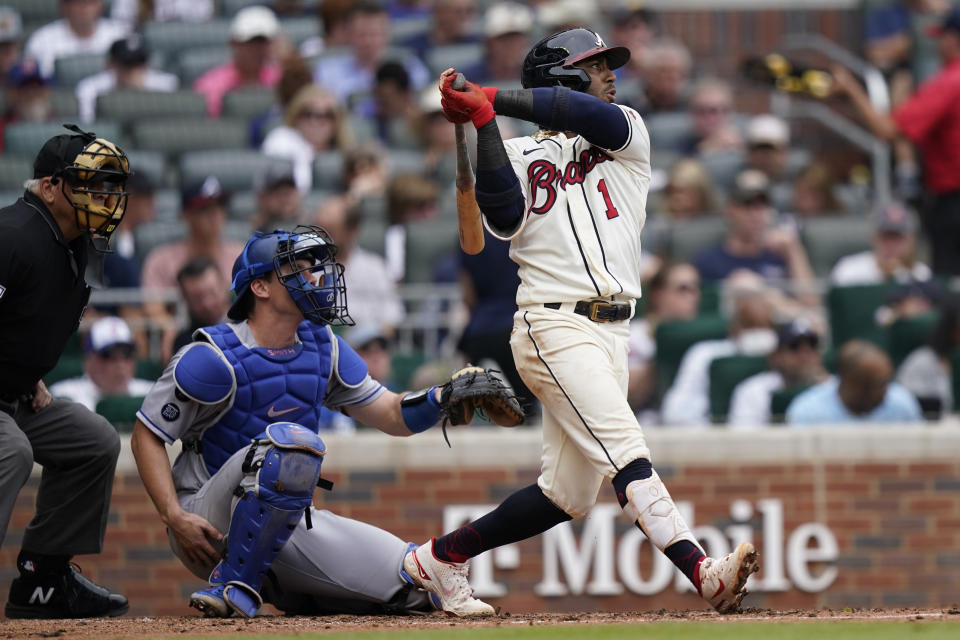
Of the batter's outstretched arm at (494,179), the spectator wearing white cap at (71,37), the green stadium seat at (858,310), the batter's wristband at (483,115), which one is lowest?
the green stadium seat at (858,310)

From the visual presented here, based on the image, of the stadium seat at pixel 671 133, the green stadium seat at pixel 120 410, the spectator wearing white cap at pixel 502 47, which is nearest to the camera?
the green stadium seat at pixel 120 410

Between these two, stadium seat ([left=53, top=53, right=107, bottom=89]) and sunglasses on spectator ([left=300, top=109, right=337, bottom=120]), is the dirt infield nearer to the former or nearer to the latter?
sunglasses on spectator ([left=300, top=109, right=337, bottom=120])

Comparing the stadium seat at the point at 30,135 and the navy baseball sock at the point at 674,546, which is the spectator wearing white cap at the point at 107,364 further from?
the navy baseball sock at the point at 674,546

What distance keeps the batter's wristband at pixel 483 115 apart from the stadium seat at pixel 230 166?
16.7 ft

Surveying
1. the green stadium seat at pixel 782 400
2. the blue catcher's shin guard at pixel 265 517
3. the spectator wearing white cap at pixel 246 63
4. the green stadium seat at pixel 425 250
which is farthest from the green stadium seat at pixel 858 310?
the spectator wearing white cap at pixel 246 63

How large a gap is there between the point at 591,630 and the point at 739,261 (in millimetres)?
4653

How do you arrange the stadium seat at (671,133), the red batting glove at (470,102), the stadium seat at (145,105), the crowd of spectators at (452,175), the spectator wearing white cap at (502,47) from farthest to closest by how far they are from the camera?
the stadium seat at (671,133) < the spectator wearing white cap at (502,47) < the stadium seat at (145,105) < the crowd of spectators at (452,175) < the red batting glove at (470,102)

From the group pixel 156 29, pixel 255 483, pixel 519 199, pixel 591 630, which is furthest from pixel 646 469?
pixel 156 29

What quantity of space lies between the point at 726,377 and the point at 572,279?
3.09 metres

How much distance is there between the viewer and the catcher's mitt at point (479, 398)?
207 inches

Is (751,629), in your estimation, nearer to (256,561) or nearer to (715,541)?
(256,561)

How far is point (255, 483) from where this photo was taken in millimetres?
5172

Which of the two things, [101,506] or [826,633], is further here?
[101,506]

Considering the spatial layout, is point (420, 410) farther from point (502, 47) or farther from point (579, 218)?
point (502, 47)
